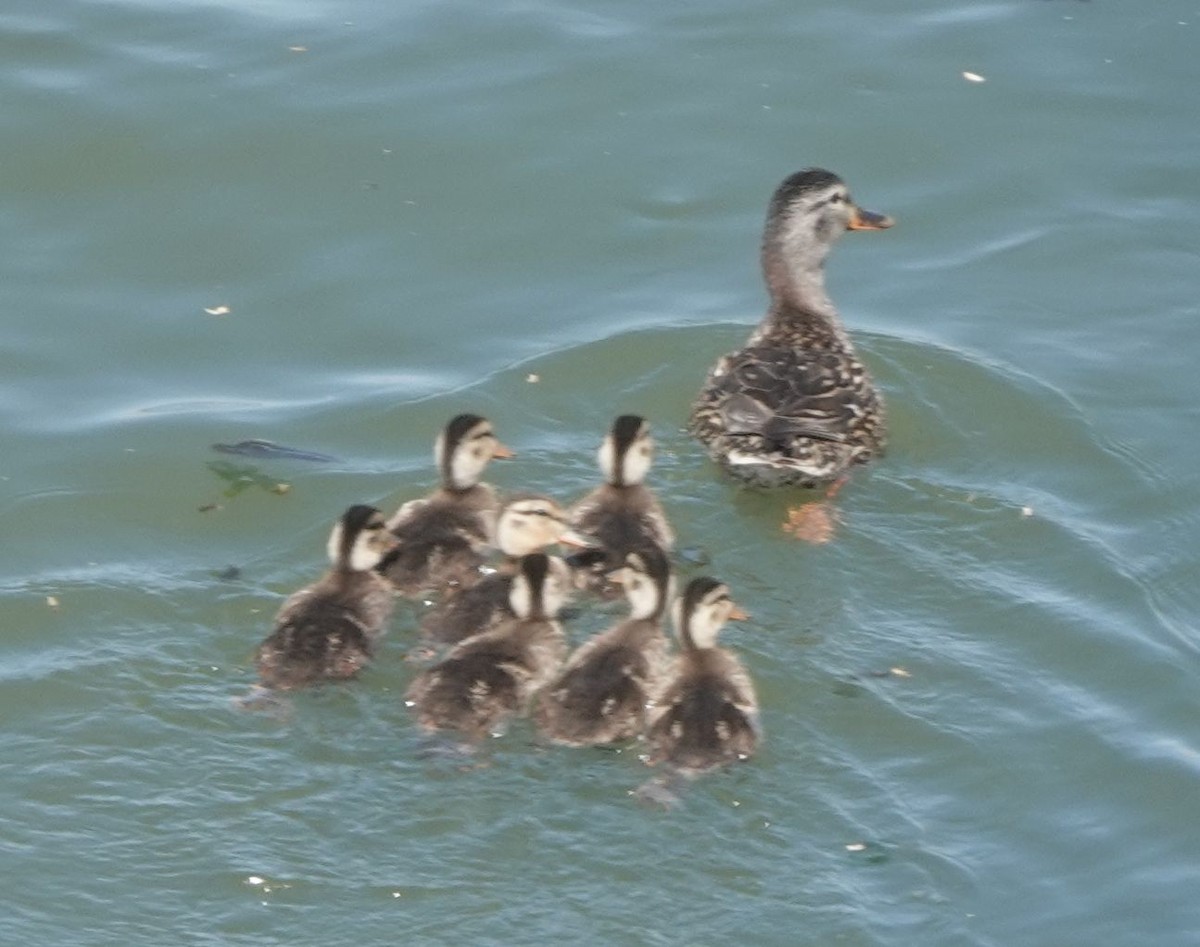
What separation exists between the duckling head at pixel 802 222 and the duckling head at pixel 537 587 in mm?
2567

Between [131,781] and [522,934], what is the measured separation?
1.42 meters

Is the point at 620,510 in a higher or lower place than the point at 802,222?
lower

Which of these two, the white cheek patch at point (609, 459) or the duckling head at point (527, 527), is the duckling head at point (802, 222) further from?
the duckling head at point (527, 527)

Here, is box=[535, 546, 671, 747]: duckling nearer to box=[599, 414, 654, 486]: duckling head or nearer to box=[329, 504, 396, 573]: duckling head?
box=[599, 414, 654, 486]: duckling head

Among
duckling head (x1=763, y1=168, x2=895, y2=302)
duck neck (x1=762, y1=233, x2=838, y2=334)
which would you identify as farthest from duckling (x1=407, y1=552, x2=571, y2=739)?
duckling head (x1=763, y1=168, x2=895, y2=302)

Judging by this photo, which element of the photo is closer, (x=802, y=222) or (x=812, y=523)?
(x=812, y=523)

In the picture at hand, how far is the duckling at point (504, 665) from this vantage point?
315 inches

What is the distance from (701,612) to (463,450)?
4.85 feet

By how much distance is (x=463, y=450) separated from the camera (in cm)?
925

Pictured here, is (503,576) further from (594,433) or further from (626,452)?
(594,433)

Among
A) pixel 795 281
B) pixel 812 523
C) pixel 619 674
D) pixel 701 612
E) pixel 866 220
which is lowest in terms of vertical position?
pixel 619 674

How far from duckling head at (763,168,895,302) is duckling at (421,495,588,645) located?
207cm

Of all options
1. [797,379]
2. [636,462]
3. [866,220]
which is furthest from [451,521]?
[866,220]

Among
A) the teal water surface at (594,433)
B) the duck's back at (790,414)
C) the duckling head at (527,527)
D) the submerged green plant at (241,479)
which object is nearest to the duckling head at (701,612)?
the teal water surface at (594,433)
